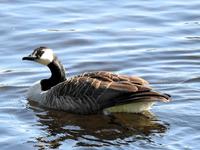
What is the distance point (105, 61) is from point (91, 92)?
3253mm

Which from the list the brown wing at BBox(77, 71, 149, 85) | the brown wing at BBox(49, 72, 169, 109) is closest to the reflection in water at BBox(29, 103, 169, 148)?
the brown wing at BBox(49, 72, 169, 109)

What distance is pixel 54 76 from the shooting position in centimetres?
1432

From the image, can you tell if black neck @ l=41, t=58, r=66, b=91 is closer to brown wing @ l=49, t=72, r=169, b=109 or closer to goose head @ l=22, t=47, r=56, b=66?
goose head @ l=22, t=47, r=56, b=66

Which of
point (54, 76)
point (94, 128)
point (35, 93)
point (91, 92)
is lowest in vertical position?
point (94, 128)

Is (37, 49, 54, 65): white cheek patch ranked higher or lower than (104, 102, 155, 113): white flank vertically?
higher

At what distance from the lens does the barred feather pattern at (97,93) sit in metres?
12.5

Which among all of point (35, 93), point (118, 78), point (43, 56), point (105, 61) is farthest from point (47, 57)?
point (105, 61)

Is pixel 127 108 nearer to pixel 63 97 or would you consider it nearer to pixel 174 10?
pixel 63 97

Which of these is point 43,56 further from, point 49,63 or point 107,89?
point 107,89

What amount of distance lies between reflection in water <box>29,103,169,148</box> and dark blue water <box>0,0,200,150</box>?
0.02m

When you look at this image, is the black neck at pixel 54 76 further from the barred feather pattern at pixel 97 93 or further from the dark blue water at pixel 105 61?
the dark blue water at pixel 105 61

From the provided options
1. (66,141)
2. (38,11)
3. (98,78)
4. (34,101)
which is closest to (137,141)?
(66,141)

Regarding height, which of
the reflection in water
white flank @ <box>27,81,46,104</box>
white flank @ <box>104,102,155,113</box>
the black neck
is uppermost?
the black neck

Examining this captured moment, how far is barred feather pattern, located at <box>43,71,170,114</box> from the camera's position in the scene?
12508 mm
